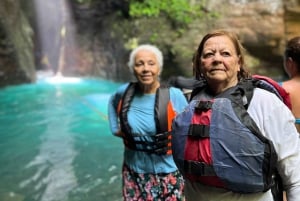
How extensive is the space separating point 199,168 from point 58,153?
193 inches

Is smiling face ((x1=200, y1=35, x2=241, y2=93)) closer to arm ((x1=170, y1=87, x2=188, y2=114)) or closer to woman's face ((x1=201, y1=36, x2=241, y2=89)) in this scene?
woman's face ((x1=201, y1=36, x2=241, y2=89))

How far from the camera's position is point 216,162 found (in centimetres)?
150

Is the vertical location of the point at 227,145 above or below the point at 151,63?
below

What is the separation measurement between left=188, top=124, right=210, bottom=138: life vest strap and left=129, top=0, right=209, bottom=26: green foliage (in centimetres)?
1091

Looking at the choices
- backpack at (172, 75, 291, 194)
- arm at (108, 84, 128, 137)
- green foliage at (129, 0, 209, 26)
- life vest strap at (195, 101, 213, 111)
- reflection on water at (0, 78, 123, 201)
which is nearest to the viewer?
backpack at (172, 75, 291, 194)

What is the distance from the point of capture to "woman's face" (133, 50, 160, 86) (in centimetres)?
268

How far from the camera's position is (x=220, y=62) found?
162cm

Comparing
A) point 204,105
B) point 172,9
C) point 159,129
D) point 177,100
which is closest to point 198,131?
point 204,105

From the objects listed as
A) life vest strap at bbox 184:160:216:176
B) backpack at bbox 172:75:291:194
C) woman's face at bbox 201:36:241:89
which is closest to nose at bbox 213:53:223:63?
woman's face at bbox 201:36:241:89

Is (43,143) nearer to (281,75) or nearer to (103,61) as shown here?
(281,75)

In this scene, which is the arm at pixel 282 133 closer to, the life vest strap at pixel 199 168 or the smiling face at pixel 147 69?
the life vest strap at pixel 199 168

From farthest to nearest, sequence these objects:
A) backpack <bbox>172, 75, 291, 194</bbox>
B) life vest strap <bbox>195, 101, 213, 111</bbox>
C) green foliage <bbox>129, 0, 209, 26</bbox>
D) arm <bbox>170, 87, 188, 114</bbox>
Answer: green foliage <bbox>129, 0, 209, 26</bbox> → arm <bbox>170, 87, 188, 114</bbox> → life vest strap <bbox>195, 101, 213, 111</bbox> → backpack <bbox>172, 75, 291, 194</bbox>

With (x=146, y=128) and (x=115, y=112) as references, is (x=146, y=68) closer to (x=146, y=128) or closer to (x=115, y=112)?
(x=146, y=128)

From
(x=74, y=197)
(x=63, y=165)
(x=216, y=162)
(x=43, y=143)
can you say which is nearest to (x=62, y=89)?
(x=43, y=143)
